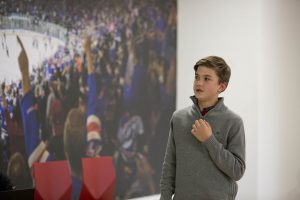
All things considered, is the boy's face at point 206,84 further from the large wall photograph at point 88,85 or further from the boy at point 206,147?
the large wall photograph at point 88,85

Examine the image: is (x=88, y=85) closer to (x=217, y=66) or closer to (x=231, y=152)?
(x=217, y=66)

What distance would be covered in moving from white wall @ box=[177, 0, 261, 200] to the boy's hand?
1.89 metres

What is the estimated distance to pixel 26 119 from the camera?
331cm

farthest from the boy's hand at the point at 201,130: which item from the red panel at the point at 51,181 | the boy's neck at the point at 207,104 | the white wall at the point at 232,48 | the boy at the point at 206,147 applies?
the white wall at the point at 232,48

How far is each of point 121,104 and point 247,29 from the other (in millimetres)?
1214

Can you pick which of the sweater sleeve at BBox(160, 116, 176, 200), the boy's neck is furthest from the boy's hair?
the sweater sleeve at BBox(160, 116, 176, 200)

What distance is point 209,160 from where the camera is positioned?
2.23 m

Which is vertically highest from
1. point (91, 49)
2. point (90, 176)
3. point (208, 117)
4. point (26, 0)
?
point (26, 0)

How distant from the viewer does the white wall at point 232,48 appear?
4.02 m

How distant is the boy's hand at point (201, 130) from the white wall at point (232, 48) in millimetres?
1893

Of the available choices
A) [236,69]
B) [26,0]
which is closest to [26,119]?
[26,0]

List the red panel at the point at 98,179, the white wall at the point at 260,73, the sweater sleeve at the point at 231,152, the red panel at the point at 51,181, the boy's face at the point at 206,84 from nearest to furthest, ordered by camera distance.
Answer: the sweater sleeve at the point at 231,152, the boy's face at the point at 206,84, the red panel at the point at 51,181, the red panel at the point at 98,179, the white wall at the point at 260,73

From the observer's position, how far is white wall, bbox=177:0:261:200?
402 cm

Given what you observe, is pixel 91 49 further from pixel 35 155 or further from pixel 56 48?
pixel 35 155
